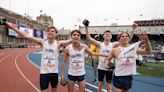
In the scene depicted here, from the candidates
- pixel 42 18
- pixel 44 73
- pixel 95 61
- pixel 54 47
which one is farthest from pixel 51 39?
pixel 42 18

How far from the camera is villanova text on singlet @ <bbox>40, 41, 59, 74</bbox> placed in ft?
22.0

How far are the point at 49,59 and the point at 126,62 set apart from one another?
1642mm

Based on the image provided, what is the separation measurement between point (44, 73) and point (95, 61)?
5232mm

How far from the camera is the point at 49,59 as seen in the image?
674 cm

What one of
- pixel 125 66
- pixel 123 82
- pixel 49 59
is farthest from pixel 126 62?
pixel 49 59

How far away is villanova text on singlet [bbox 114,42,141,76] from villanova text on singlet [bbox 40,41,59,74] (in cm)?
135

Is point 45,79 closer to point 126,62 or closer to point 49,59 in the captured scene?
point 49,59

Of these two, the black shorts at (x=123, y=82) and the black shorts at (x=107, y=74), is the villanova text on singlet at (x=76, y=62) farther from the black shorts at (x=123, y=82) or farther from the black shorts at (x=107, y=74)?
the black shorts at (x=107, y=74)

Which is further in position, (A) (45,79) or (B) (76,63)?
(B) (76,63)

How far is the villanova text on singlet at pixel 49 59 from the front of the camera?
671cm

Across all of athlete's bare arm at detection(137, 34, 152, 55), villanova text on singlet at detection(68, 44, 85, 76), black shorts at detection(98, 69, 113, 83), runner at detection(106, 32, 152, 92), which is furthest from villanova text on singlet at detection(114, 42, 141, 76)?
black shorts at detection(98, 69, 113, 83)

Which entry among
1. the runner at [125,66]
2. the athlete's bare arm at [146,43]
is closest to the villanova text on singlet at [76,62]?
the runner at [125,66]

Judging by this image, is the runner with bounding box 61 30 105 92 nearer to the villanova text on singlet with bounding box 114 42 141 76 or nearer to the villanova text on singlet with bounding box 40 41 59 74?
the villanova text on singlet with bounding box 40 41 59 74

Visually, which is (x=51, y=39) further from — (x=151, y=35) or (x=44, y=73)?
(x=151, y=35)
